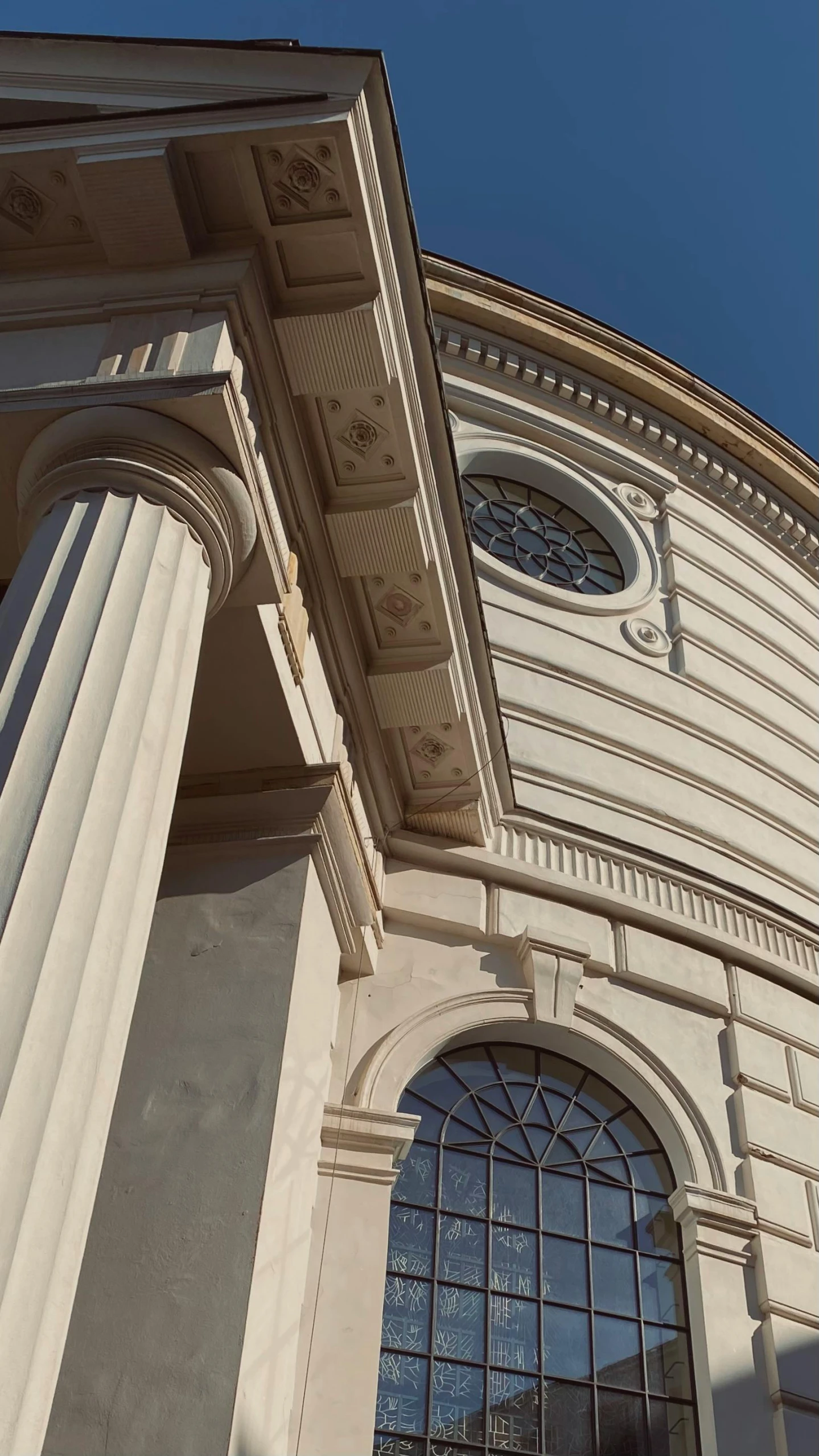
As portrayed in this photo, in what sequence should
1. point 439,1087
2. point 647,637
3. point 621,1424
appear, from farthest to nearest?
point 647,637 < point 439,1087 < point 621,1424

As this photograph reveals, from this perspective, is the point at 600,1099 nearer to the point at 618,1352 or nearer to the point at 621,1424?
the point at 618,1352

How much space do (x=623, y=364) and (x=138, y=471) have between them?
11672 millimetres

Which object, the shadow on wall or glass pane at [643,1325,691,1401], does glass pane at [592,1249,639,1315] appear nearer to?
glass pane at [643,1325,691,1401]

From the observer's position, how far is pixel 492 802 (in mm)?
9969

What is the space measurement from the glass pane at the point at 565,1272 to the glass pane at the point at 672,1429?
759 mm

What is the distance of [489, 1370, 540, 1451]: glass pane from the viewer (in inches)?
307

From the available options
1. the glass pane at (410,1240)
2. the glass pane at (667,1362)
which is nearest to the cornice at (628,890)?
the glass pane at (410,1240)

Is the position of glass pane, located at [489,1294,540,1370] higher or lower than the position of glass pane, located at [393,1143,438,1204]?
lower

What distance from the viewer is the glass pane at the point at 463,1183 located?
28.1ft

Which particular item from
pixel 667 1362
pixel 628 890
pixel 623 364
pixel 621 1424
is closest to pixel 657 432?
pixel 623 364

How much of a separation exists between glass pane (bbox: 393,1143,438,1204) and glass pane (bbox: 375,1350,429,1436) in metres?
0.97

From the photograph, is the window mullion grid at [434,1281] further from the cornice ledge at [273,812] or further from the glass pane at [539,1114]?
the cornice ledge at [273,812]

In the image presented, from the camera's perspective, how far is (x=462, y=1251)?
27.5 ft

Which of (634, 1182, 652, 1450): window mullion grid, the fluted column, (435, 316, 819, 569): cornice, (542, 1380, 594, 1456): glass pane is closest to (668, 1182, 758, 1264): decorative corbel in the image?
(634, 1182, 652, 1450): window mullion grid
